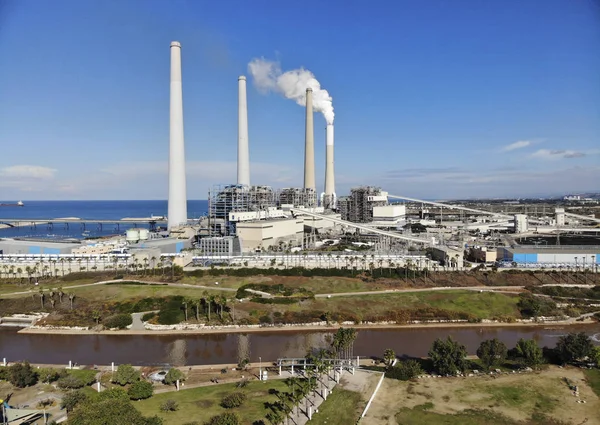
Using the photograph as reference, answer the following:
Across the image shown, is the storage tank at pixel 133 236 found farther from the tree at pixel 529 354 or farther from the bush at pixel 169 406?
the tree at pixel 529 354

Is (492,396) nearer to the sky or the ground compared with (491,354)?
nearer to the ground

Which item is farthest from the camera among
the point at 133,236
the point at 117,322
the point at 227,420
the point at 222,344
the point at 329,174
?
the point at 329,174

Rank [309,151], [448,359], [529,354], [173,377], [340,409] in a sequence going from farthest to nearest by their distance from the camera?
[309,151]
[529,354]
[448,359]
[173,377]
[340,409]

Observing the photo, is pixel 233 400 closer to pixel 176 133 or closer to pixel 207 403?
pixel 207 403

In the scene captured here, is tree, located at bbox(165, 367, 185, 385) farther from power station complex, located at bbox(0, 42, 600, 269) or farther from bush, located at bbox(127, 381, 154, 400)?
power station complex, located at bbox(0, 42, 600, 269)

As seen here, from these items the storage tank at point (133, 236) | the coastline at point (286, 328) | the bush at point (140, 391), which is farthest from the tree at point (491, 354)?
the storage tank at point (133, 236)

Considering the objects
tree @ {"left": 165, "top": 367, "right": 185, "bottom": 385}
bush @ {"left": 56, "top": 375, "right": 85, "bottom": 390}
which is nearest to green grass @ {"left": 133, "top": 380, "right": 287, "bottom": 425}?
tree @ {"left": 165, "top": 367, "right": 185, "bottom": 385}

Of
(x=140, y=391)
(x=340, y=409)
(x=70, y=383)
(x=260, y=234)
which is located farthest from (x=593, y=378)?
(x=260, y=234)

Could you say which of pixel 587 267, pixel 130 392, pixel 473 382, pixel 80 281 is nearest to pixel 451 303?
pixel 473 382
